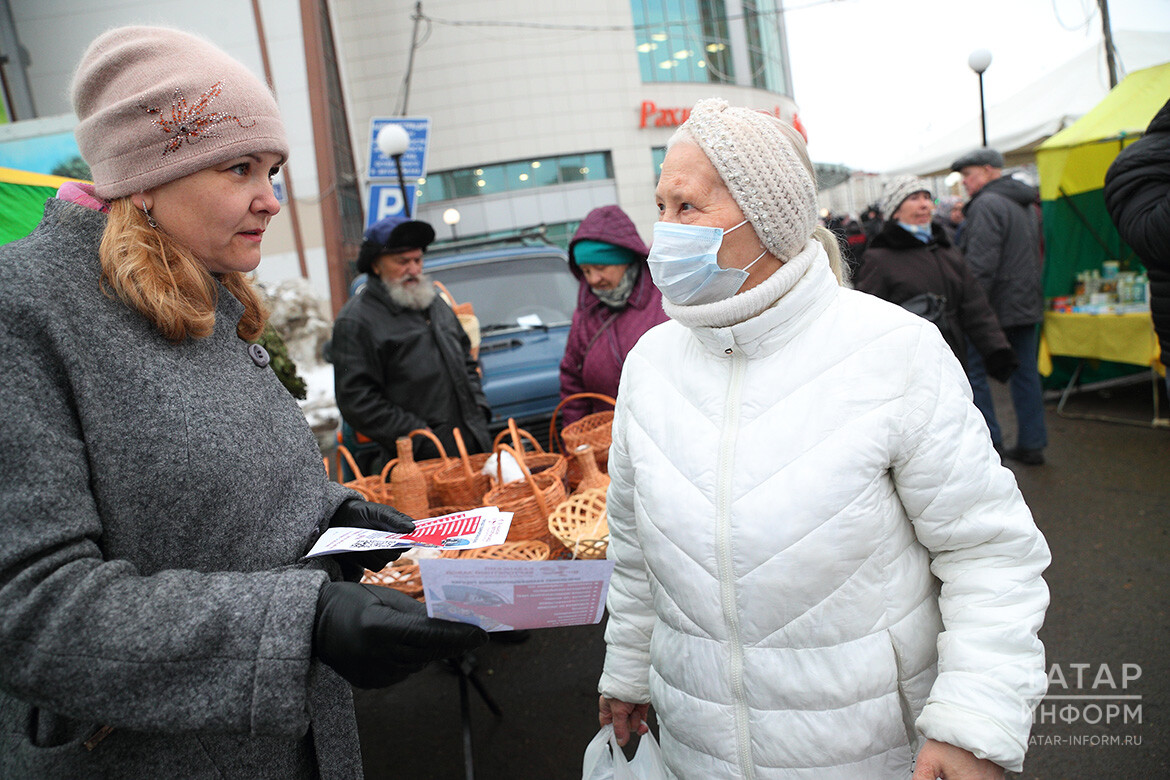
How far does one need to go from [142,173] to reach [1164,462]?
6.17 meters

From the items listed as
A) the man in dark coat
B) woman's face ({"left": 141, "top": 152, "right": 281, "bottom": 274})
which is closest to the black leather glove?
the man in dark coat

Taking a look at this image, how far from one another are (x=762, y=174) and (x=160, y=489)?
47.4 inches

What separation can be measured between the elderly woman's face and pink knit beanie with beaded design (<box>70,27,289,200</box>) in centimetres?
87

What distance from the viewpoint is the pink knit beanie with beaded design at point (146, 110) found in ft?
3.73

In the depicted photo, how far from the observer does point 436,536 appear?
48.3 inches

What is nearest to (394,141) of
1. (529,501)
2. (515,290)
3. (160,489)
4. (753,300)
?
(515,290)

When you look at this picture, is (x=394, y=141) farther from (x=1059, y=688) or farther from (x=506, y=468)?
(x=1059, y=688)

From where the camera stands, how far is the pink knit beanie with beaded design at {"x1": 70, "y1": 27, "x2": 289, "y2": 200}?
3.73 ft

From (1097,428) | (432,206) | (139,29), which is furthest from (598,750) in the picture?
(432,206)

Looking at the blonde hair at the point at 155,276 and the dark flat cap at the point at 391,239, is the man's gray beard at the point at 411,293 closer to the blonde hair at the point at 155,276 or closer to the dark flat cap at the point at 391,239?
the dark flat cap at the point at 391,239

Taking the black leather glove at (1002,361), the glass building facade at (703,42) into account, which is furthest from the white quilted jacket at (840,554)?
the glass building facade at (703,42)

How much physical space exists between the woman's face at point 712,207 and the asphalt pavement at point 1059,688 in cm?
216

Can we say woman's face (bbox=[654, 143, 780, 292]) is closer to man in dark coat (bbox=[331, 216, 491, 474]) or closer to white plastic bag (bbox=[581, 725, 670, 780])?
white plastic bag (bbox=[581, 725, 670, 780])

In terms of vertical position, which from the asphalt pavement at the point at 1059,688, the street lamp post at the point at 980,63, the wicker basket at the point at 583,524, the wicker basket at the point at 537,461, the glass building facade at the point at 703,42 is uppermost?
the glass building facade at the point at 703,42
